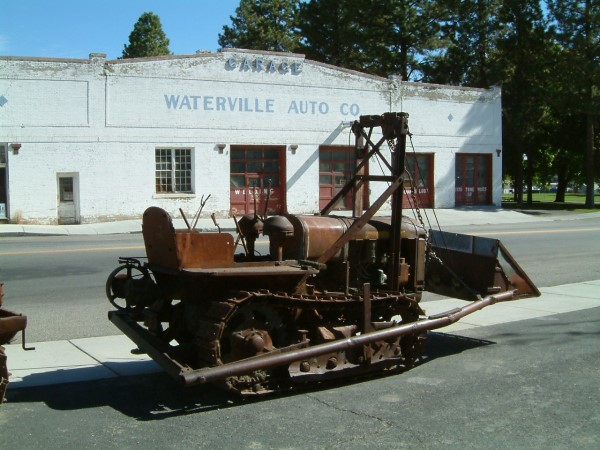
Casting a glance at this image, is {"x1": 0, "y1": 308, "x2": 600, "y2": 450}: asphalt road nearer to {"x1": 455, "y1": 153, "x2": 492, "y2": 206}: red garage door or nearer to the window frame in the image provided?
the window frame

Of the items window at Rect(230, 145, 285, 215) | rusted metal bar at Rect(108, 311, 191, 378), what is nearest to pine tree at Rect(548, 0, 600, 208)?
window at Rect(230, 145, 285, 215)

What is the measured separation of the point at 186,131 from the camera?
29578mm

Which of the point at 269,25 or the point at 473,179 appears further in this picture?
the point at 269,25

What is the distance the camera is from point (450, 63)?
146 feet

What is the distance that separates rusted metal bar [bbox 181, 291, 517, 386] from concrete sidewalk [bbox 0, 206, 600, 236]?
12097 mm

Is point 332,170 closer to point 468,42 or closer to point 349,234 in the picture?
point 468,42

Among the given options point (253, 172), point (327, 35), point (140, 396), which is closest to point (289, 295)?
point (140, 396)

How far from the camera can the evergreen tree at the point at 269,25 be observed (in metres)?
55.2

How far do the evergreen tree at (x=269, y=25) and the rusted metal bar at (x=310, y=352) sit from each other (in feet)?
163

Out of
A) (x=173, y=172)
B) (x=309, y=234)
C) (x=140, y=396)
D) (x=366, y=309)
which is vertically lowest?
(x=140, y=396)

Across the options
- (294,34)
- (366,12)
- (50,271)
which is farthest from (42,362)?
(294,34)

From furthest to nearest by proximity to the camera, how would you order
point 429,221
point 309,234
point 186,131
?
1. point 186,131
2. point 429,221
3. point 309,234

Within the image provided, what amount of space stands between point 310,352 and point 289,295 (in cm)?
54

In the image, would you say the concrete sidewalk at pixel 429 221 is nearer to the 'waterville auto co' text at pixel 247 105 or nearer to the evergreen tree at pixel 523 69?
the 'waterville auto co' text at pixel 247 105
